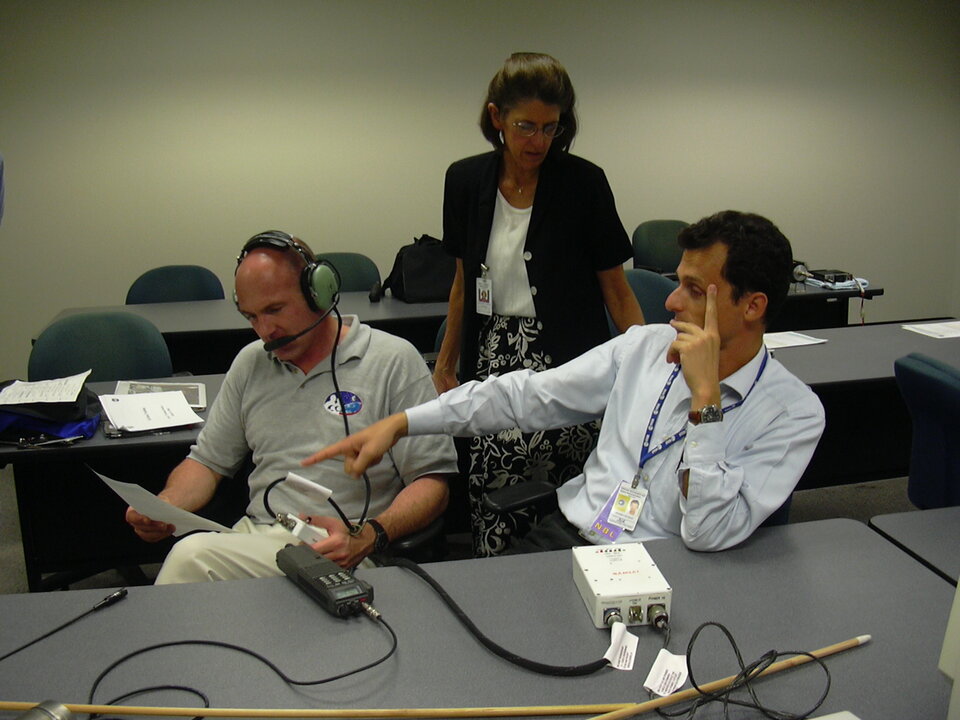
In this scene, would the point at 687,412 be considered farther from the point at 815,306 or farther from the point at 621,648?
the point at 815,306

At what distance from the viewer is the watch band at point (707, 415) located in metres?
1.39

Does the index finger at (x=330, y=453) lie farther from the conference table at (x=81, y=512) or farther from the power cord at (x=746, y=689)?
the conference table at (x=81, y=512)

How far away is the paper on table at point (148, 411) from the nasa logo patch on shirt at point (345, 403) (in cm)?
65

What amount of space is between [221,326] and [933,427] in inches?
109

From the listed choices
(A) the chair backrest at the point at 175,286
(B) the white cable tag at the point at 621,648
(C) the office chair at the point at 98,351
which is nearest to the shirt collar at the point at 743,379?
(B) the white cable tag at the point at 621,648

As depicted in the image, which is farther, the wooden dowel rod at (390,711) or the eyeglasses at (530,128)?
the eyeglasses at (530,128)

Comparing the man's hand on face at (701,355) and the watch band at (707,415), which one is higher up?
the man's hand on face at (701,355)

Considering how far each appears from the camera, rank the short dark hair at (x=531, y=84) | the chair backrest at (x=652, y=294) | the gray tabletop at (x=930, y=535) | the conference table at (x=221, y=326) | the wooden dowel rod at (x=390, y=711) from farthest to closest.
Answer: the conference table at (x=221, y=326) < the chair backrest at (x=652, y=294) < the short dark hair at (x=531, y=84) < the gray tabletop at (x=930, y=535) < the wooden dowel rod at (x=390, y=711)

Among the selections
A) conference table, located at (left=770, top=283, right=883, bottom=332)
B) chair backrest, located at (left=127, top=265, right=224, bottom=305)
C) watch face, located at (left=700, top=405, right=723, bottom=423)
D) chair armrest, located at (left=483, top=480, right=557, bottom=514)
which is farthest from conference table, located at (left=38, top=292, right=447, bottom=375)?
watch face, located at (left=700, top=405, right=723, bottom=423)

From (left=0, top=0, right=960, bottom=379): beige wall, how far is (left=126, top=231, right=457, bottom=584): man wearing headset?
3.54 m

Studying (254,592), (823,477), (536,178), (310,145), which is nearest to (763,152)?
(310,145)

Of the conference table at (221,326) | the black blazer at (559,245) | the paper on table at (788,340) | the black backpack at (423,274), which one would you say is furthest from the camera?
the black backpack at (423,274)

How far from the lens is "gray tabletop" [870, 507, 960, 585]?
132cm

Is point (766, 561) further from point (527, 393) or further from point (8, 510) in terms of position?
point (8, 510)
